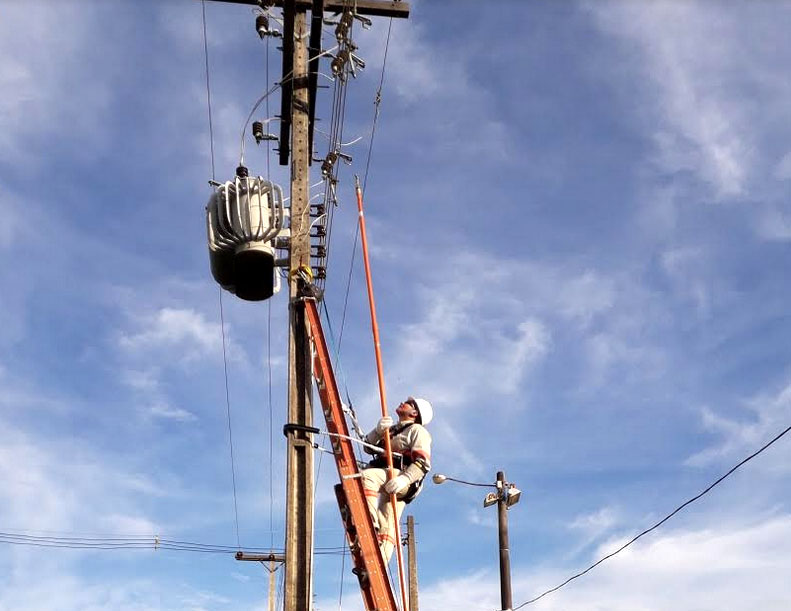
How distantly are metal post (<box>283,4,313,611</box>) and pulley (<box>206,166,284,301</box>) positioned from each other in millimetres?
268

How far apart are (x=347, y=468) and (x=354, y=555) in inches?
25.2

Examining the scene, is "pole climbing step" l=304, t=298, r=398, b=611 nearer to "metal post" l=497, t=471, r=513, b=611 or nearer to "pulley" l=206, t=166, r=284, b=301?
"pulley" l=206, t=166, r=284, b=301

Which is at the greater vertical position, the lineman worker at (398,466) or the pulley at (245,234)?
the pulley at (245,234)

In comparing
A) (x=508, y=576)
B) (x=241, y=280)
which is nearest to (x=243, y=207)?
(x=241, y=280)

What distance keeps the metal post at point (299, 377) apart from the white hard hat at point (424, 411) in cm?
117

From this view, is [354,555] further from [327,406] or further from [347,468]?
[327,406]

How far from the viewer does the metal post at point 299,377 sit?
5.92 meters

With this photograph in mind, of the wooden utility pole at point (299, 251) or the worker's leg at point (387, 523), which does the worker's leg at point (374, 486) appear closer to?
the worker's leg at point (387, 523)

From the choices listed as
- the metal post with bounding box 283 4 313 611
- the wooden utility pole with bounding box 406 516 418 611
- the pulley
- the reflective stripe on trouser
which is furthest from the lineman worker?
the wooden utility pole with bounding box 406 516 418 611

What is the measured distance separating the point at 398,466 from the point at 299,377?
3.69 feet

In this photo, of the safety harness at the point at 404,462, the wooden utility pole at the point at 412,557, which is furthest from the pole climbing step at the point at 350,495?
the wooden utility pole at the point at 412,557

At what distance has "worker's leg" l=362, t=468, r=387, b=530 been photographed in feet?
21.6

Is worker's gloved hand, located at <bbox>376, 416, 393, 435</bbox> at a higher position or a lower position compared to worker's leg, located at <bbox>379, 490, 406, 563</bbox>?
higher

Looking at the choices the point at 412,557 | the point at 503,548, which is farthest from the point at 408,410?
the point at 412,557
